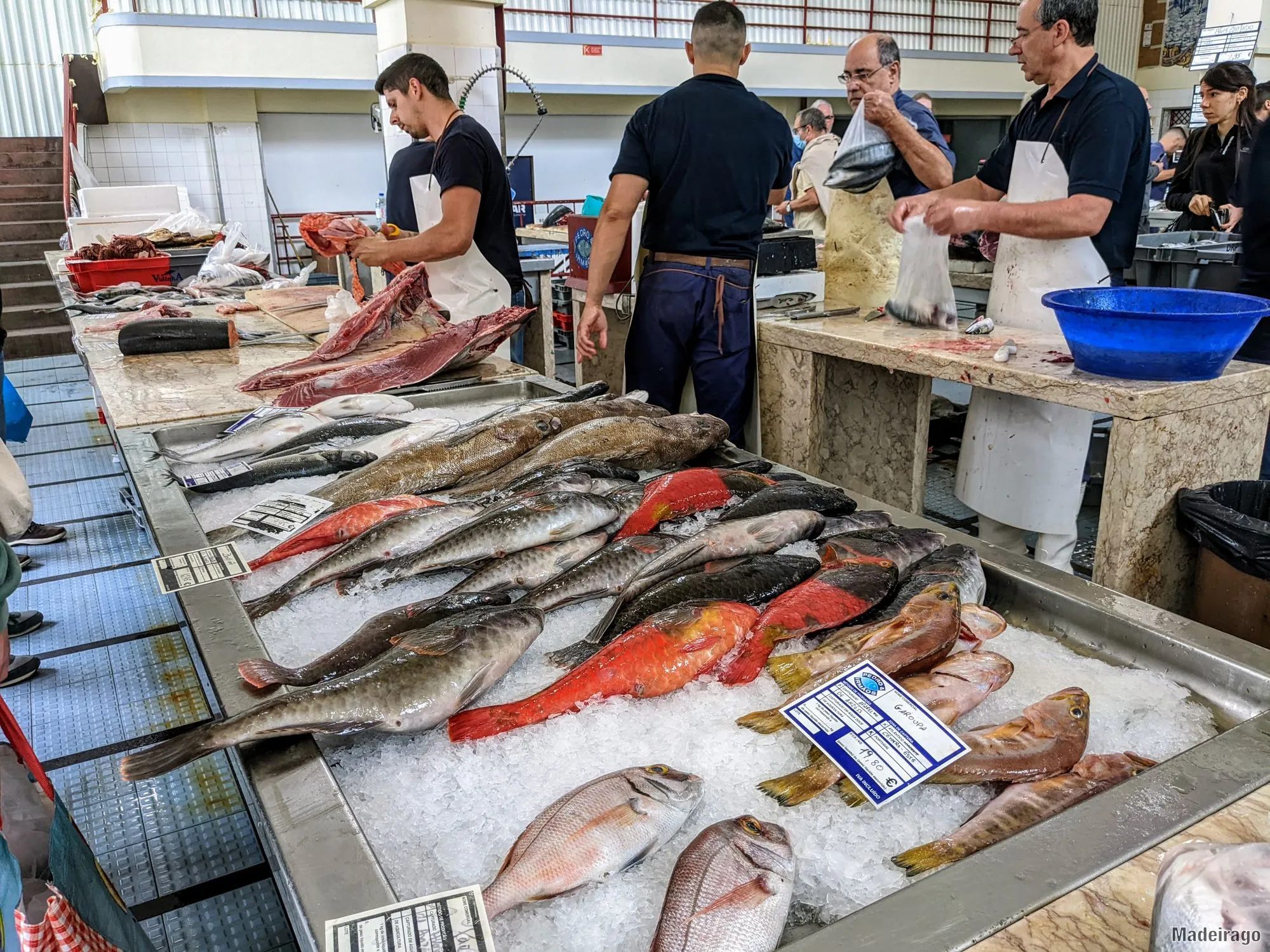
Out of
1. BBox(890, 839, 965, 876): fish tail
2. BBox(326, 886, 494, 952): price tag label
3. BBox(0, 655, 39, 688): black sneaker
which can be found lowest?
BBox(0, 655, 39, 688): black sneaker

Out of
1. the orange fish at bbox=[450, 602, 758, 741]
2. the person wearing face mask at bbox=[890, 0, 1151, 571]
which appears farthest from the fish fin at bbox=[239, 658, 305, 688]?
the person wearing face mask at bbox=[890, 0, 1151, 571]

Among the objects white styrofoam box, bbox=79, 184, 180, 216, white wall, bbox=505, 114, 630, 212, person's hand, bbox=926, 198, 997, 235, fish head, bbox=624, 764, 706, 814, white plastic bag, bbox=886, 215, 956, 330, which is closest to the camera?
fish head, bbox=624, 764, 706, 814

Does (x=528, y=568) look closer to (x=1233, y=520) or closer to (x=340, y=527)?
(x=340, y=527)

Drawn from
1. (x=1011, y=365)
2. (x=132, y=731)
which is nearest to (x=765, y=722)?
(x=1011, y=365)

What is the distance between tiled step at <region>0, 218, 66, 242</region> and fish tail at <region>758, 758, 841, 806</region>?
14.5 meters

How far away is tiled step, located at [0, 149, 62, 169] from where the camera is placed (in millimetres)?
13422

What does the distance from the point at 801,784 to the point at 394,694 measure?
1.84 ft

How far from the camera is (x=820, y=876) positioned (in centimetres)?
105

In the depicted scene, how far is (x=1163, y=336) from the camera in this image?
246 cm

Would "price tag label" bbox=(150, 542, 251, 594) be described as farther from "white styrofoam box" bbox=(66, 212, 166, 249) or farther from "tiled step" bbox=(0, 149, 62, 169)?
"tiled step" bbox=(0, 149, 62, 169)

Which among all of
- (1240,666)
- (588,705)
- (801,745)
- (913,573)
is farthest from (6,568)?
(1240,666)

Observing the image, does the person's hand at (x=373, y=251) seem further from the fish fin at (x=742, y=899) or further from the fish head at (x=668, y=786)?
the fish fin at (x=742, y=899)

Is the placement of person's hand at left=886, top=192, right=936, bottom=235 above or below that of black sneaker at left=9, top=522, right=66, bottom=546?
above

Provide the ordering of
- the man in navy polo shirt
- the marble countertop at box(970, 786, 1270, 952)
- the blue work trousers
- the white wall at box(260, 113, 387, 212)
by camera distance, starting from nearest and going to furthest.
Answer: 1. the marble countertop at box(970, 786, 1270, 952)
2. the man in navy polo shirt
3. the blue work trousers
4. the white wall at box(260, 113, 387, 212)
